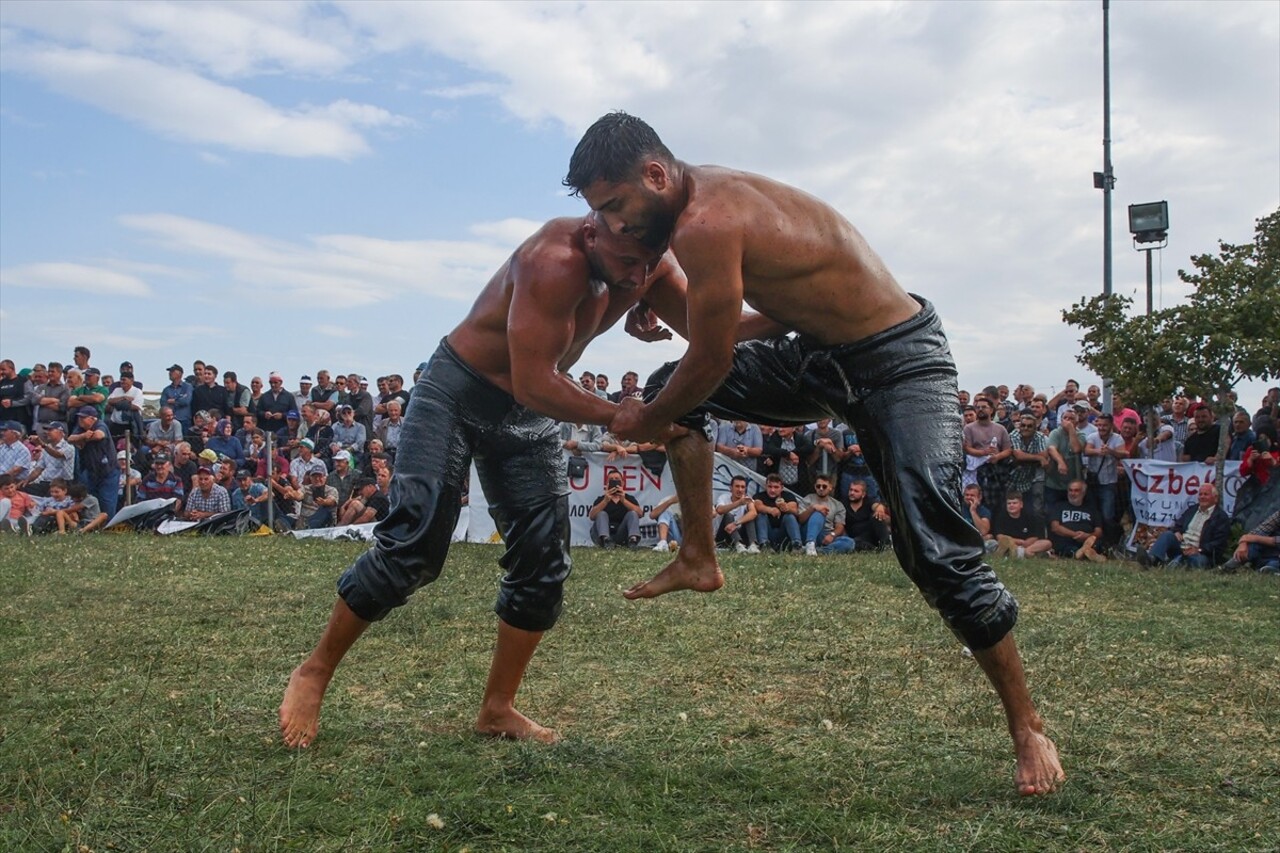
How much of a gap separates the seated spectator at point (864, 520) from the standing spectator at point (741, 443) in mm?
1140

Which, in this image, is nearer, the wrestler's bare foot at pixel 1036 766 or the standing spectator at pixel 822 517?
the wrestler's bare foot at pixel 1036 766

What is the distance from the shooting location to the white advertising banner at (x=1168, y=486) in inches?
467

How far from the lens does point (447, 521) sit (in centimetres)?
438

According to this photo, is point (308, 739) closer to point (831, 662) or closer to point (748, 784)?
point (748, 784)

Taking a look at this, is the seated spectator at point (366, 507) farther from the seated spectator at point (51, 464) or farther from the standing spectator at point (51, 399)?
the standing spectator at point (51, 399)

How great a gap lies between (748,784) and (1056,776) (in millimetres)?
945

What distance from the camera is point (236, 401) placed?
52.9 feet

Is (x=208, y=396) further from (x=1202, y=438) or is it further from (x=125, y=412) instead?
(x=1202, y=438)

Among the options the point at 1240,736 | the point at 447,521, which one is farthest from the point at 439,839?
the point at 1240,736

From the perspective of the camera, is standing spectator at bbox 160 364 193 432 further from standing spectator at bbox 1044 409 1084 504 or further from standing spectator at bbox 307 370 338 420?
standing spectator at bbox 1044 409 1084 504

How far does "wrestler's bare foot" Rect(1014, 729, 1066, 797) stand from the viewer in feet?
11.9

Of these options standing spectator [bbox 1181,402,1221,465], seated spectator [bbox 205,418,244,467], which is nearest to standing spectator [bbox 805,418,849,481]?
standing spectator [bbox 1181,402,1221,465]

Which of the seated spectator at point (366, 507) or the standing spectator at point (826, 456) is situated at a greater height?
the standing spectator at point (826, 456)

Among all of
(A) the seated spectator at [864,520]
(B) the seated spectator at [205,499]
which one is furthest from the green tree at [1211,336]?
(B) the seated spectator at [205,499]
